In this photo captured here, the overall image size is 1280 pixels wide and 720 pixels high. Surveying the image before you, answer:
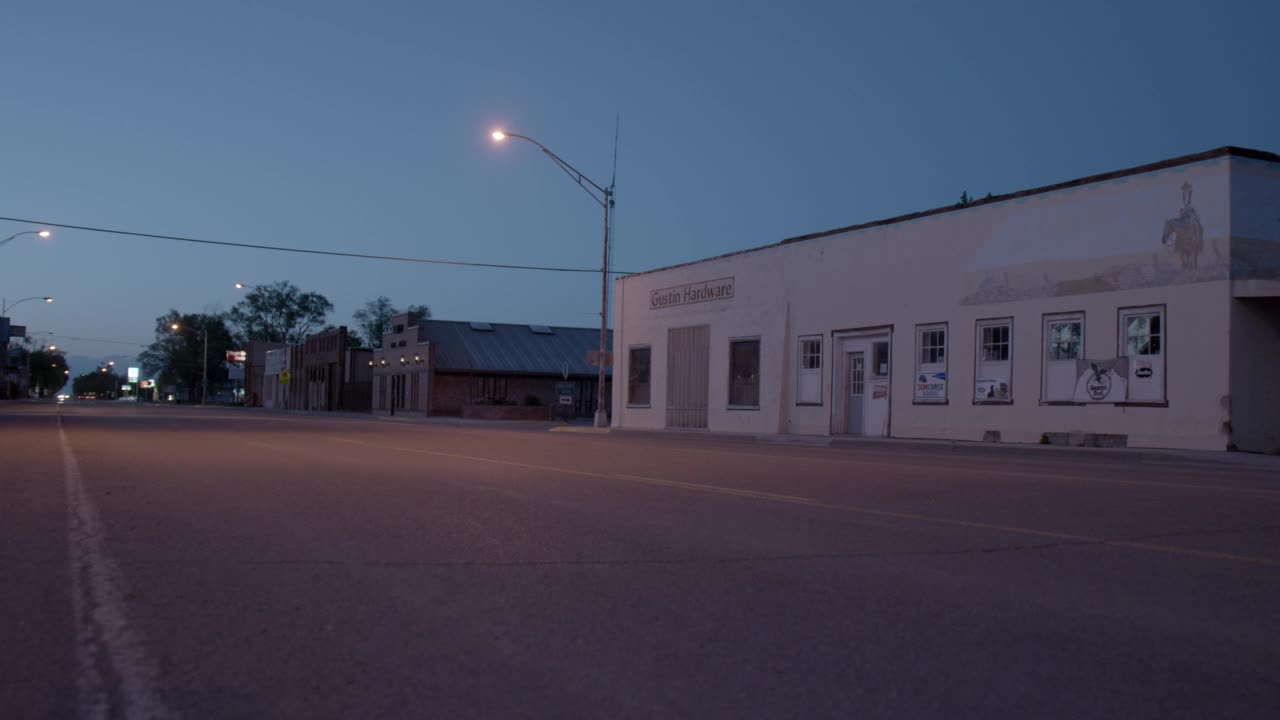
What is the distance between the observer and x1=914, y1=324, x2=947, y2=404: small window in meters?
26.2

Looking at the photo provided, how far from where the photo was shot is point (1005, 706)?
387cm

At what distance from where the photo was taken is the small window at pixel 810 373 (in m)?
30.4

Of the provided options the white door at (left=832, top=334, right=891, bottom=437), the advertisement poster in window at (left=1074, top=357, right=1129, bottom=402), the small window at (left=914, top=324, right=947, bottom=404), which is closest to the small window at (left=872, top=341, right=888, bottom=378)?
the white door at (left=832, top=334, right=891, bottom=437)

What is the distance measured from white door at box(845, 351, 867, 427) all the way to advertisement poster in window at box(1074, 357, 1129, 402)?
6968 millimetres

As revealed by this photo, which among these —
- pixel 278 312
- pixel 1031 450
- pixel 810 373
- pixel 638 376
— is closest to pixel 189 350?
pixel 278 312

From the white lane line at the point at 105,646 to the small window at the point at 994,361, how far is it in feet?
69.0

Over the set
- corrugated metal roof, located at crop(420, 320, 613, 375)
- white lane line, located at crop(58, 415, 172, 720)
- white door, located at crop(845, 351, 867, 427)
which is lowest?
white lane line, located at crop(58, 415, 172, 720)

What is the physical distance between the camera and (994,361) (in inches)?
979

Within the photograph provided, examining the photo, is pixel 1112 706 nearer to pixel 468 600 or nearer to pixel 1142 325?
pixel 468 600

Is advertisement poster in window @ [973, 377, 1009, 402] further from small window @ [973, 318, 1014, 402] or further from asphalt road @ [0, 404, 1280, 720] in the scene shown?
asphalt road @ [0, 404, 1280, 720]

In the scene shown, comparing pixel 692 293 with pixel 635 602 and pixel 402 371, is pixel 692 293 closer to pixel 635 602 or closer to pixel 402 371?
pixel 635 602

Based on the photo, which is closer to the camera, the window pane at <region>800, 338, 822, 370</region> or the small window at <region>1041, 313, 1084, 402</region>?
the small window at <region>1041, 313, 1084, 402</region>

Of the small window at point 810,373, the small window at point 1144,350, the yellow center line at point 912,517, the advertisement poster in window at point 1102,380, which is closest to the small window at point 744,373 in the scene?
the small window at point 810,373

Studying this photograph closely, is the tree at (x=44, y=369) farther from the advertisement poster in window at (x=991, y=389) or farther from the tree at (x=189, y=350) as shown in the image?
the advertisement poster in window at (x=991, y=389)
